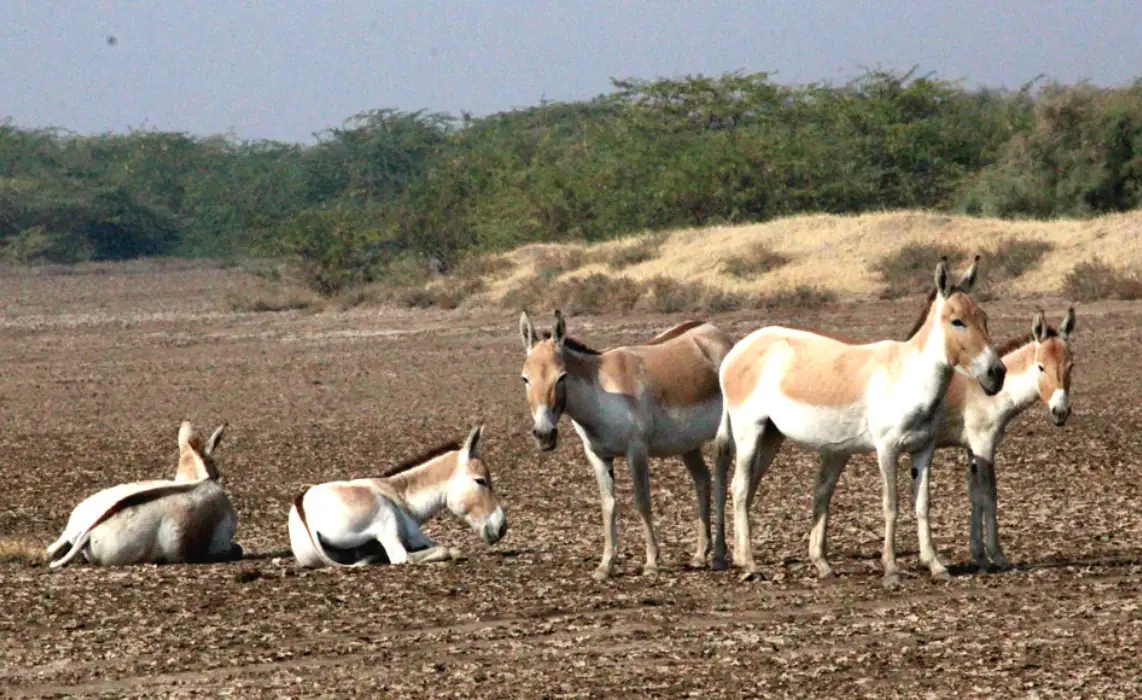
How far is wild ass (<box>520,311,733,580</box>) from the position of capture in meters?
11.8

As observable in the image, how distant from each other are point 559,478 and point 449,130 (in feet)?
292

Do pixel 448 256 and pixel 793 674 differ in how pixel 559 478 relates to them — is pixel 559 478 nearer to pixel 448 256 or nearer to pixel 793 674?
pixel 793 674

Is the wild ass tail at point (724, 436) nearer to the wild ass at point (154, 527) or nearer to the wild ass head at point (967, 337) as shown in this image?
the wild ass head at point (967, 337)

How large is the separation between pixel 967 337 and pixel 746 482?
1735 millimetres

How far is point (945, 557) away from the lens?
1235 cm

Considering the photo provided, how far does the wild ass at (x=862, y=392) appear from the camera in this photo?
1122cm

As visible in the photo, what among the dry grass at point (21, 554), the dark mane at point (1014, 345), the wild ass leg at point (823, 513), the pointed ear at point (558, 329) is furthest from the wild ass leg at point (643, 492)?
the dry grass at point (21, 554)

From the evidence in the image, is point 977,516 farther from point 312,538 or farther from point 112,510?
point 112,510

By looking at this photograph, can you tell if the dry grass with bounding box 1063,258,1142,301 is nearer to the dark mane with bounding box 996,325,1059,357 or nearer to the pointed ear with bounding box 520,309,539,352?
the dark mane with bounding box 996,325,1059,357

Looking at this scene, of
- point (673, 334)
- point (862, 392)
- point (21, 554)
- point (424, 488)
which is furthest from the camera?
point (21, 554)

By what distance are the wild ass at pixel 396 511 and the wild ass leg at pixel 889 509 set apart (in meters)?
2.83

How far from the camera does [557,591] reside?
1134 centimetres

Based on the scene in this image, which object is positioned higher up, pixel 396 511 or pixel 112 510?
pixel 112 510

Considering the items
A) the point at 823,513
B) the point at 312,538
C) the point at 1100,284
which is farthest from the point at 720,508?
the point at 1100,284
